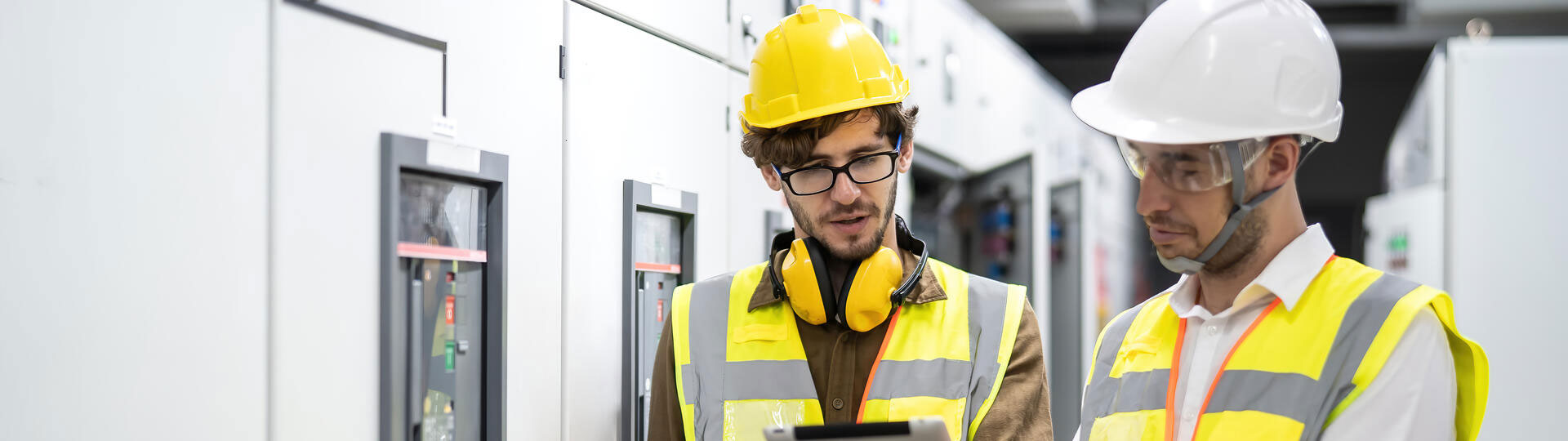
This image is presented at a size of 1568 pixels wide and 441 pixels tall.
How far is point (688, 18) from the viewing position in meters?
2.77

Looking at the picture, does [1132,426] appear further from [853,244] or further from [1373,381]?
[853,244]

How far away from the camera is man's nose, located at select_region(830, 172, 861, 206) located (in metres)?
2.11

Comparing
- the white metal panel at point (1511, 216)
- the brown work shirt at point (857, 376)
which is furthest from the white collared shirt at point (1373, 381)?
the white metal panel at point (1511, 216)

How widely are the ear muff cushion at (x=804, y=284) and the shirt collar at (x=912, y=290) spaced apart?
0.24ft

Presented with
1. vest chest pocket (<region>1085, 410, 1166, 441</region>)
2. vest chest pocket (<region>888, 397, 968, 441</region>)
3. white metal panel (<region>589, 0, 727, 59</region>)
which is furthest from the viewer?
white metal panel (<region>589, 0, 727, 59</region>)

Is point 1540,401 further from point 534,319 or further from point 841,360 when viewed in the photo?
point 534,319

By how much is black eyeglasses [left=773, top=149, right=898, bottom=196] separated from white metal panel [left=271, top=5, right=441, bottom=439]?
68 centimetres

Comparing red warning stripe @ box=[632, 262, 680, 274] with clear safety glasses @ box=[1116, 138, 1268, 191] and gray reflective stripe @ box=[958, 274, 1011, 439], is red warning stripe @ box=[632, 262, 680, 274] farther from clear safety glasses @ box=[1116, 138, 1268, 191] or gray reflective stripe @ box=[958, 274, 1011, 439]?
clear safety glasses @ box=[1116, 138, 1268, 191]

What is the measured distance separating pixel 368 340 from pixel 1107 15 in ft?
25.7

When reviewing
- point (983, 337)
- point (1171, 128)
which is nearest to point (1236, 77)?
point (1171, 128)

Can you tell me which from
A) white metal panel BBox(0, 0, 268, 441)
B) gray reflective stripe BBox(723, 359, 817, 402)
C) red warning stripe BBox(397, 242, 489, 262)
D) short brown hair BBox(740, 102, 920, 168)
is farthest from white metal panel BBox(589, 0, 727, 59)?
white metal panel BBox(0, 0, 268, 441)

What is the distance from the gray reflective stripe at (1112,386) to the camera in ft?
5.85

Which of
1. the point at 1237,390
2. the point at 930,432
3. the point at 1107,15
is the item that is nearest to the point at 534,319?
the point at 930,432

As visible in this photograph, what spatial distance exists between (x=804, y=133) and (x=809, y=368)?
43 centimetres
